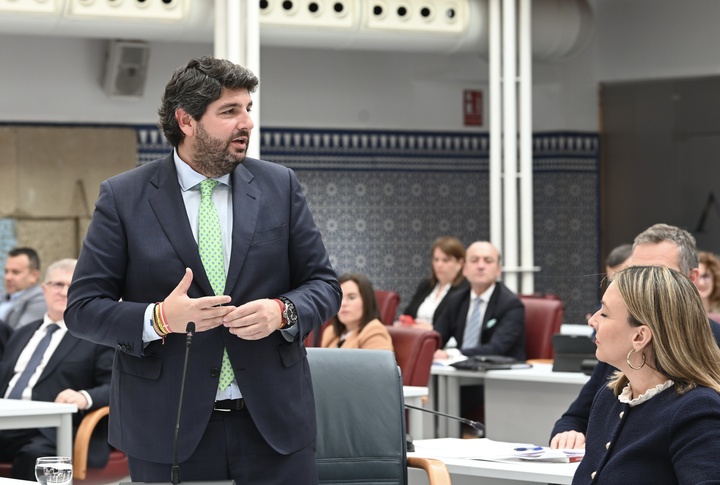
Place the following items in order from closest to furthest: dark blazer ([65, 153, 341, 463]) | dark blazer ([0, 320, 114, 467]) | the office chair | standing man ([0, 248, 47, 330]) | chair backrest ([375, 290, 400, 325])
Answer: dark blazer ([65, 153, 341, 463]) → the office chair → dark blazer ([0, 320, 114, 467]) → standing man ([0, 248, 47, 330]) → chair backrest ([375, 290, 400, 325])

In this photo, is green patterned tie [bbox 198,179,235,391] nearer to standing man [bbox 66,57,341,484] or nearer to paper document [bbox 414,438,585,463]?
standing man [bbox 66,57,341,484]

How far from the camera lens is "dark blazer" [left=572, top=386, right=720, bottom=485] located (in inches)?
99.6

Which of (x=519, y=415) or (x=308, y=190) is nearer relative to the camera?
(x=519, y=415)

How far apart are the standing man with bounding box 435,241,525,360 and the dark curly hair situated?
14.6ft

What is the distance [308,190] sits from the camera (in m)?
11.2

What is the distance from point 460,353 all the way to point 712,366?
15.5ft

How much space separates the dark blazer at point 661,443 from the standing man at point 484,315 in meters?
4.34

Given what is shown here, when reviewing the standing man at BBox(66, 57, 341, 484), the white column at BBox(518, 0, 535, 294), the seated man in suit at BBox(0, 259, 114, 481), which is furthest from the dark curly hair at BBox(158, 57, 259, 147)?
the white column at BBox(518, 0, 535, 294)

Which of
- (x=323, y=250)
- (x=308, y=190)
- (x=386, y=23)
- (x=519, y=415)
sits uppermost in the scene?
(x=386, y=23)

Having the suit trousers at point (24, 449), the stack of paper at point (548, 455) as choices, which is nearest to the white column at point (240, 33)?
the suit trousers at point (24, 449)

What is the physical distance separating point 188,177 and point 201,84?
0.22m

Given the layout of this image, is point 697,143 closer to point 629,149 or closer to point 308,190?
point 629,149

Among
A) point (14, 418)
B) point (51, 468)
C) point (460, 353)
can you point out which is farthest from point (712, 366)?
point (460, 353)

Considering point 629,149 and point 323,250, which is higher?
point 629,149
